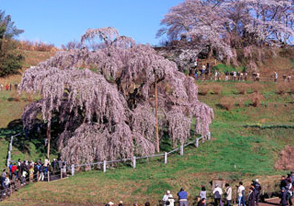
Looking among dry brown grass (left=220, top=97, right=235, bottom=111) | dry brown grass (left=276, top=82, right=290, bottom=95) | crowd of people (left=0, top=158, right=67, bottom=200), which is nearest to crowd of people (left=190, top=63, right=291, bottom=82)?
dry brown grass (left=276, top=82, right=290, bottom=95)

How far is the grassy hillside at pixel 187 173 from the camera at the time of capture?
2216cm

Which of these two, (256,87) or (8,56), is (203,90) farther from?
(8,56)

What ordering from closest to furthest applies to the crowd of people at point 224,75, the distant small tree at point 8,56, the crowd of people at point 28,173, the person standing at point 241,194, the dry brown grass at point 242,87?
the person standing at point 241,194 < the crowd of people at point 28,173 < the dry brown grass at point 242,87 < the crowd of people at point 224,75 < the distant small tree at point 8,56

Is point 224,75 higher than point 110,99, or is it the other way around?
point 224,75

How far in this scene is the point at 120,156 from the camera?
28.1 metres


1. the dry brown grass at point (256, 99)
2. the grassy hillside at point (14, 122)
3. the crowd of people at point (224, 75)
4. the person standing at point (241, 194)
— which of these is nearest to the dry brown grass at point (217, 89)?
the crowd of people at point (224, 75)

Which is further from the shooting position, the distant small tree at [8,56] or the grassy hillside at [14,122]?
the distant small tree at [8,56]

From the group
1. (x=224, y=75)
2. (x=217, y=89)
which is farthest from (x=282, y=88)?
(x=224, y=75)

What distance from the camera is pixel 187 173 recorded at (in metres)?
25.3

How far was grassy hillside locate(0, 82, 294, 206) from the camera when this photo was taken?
22156mm

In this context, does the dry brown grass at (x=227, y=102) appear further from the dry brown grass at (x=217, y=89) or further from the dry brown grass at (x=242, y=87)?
the dry brown grass at (x=242, y=87)

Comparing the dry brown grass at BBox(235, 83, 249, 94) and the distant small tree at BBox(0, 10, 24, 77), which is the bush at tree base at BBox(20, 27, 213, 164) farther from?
the distant small tree at BBox(0, 10, 24, 77)

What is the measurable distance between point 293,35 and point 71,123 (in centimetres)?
4269

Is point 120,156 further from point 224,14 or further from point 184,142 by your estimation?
point 224,14
